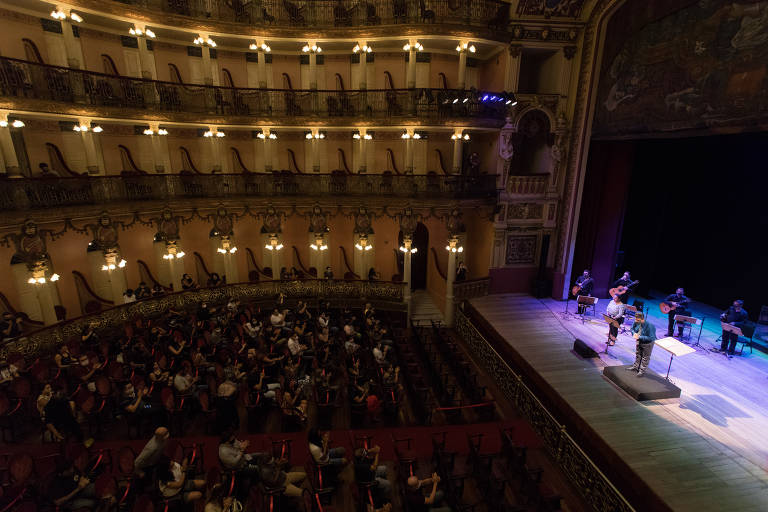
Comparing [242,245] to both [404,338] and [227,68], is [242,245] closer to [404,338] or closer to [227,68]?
[227,68]

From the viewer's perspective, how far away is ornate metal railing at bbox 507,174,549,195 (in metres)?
15.7

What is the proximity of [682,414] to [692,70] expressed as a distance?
8.84 m

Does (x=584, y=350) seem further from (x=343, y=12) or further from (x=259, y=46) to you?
(x=259, y=46)

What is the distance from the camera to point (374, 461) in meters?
6.69

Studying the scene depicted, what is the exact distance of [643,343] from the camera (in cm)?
941

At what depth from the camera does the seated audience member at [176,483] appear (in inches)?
234

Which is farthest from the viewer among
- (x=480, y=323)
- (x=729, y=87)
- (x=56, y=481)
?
(x=480, y=323)

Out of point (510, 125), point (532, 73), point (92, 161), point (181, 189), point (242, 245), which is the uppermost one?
point (532, 73)

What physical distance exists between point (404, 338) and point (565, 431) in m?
6.86

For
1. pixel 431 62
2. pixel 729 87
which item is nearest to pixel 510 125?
pixel 431 62

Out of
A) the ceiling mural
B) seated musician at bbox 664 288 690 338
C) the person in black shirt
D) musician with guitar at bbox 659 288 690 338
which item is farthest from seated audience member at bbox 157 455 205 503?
the ceiling mural

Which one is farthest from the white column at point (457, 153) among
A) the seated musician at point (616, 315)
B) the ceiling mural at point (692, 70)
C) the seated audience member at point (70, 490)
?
the seated audience member at point (70, 490)

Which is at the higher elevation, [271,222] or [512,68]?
[512,68]

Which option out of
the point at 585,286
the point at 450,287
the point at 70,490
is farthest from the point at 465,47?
the point at 70,490
